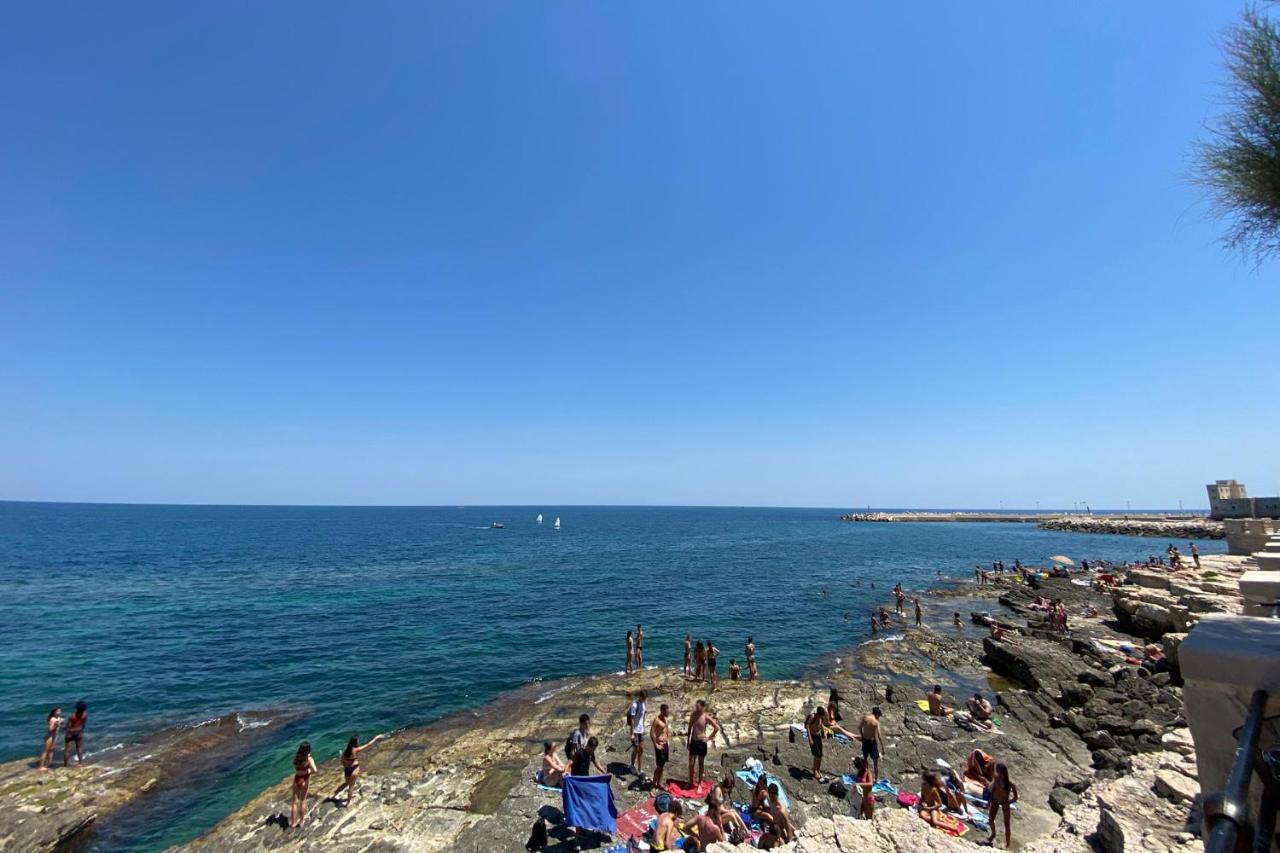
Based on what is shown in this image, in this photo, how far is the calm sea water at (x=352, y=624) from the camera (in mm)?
20984

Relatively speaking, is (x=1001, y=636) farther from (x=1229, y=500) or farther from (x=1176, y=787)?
(x=1229, y=500)

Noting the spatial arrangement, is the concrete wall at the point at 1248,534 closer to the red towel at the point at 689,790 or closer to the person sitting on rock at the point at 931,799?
the person sitting on rock at the point at 931,799

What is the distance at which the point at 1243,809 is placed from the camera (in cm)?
242

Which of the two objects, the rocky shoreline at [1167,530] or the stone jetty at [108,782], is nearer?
the stone jetty at [108,782]

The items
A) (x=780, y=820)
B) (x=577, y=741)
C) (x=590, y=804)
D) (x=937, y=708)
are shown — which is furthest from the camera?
(x=937, y=708)

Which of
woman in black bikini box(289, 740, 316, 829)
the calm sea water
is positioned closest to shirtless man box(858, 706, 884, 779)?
the calm sea water

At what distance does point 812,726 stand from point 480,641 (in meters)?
20.7

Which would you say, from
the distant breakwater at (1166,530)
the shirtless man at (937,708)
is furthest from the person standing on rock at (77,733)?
the distant breakwater at (1166,530)

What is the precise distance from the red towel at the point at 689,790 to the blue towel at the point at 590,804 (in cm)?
220

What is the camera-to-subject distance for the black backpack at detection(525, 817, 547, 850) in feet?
36.8

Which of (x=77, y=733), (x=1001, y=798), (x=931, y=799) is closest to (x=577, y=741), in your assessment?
(x=931, y=799)

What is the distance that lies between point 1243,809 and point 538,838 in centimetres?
1212

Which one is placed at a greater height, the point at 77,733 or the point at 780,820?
the point at 780,820

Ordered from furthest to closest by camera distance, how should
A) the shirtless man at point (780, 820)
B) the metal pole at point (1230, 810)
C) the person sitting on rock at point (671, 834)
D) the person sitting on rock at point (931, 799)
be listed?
the person sitting on rock at point (931, 799) < the shirtless man at point (780, 820) < the person sitting on rock at point (671, 834) < the metal pole at point (1230, 810)
